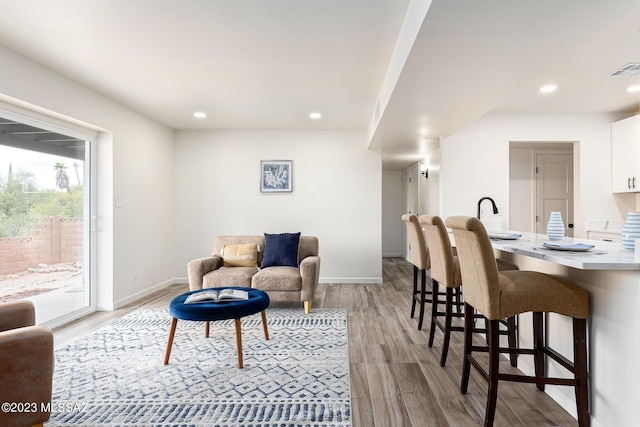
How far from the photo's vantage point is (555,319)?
77.9 inches

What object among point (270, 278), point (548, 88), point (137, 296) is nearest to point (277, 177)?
point (270, 278)

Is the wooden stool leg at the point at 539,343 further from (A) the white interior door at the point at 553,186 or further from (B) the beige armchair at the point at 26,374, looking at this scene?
(A) the white interior door at the point at 553,186

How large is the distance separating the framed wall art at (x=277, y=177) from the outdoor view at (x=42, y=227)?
2.37 meters

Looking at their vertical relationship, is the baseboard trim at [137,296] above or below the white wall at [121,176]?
below

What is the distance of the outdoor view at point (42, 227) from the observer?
9.49 feet

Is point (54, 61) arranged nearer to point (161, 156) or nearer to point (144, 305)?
point (161, 156)

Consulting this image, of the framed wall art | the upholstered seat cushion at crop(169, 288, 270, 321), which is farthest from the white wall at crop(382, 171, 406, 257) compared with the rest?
the upholstered seat cushion at crop(169, 288, 270, 321)

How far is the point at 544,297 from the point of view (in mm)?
1672

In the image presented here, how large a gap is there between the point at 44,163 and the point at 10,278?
1120mm

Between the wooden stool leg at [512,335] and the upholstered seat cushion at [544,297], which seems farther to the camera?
the wooden stool leg at [512,335]

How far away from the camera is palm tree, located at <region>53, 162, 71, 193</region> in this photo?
11.2ft

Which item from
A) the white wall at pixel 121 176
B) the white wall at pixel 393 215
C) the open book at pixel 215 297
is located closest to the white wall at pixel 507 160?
the open book at pixel 215 297

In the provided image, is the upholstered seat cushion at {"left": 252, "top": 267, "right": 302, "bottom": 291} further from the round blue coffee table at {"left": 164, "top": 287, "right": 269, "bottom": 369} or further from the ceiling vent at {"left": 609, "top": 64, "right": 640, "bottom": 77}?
the ceiling vent at {"left": 609, "top": 64, "right": 640, "bottom": 77}

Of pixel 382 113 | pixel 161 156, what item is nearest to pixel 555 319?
pixel 382 113
